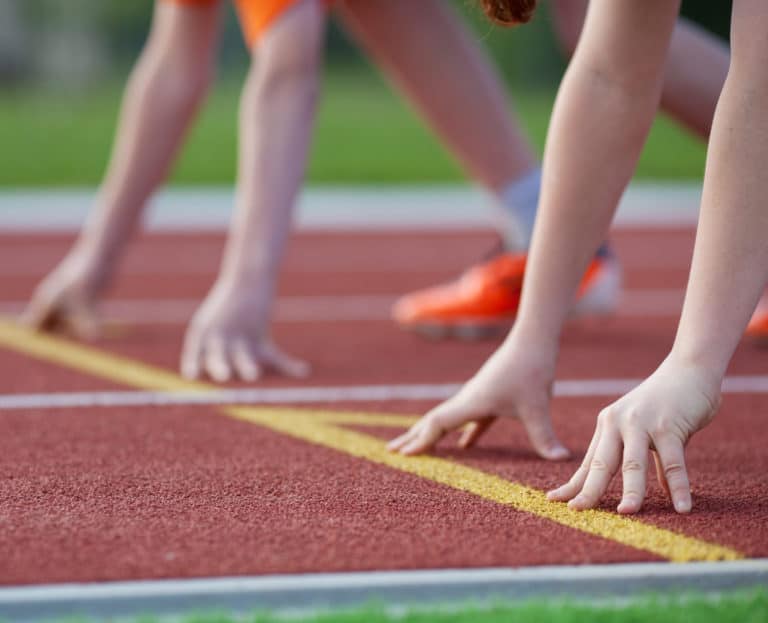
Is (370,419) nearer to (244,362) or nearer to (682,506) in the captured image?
(244,362)

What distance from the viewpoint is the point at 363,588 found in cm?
171

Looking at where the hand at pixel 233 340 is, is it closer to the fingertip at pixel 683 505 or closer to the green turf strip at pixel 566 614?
the fingertip at pixel 683 505

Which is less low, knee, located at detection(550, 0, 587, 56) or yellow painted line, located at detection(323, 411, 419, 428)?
knee, located at detection(550, 0, 587, 56)

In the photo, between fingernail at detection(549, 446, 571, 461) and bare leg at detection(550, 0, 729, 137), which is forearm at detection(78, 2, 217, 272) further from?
fingernail at detection(549, 446, 571, 461)

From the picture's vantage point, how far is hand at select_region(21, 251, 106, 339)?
407cm

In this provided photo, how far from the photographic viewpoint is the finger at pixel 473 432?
8.01ft

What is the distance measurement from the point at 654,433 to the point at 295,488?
59cm

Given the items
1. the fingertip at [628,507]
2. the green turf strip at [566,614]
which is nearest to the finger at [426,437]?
the fingertip at [628,507]

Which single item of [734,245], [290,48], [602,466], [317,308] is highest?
[290,48]

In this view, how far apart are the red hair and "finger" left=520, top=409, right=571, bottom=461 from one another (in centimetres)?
65

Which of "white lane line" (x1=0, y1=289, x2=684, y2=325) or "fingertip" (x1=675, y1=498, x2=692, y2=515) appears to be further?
"white lane line" (x1=0, y1=289, x2=684, y2=325)

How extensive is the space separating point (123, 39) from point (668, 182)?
26.2 metres

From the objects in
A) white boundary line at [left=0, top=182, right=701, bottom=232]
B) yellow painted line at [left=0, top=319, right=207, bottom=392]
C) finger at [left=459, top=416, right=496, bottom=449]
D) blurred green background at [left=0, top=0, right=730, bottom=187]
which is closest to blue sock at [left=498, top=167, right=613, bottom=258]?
blurred green background at [left=0, top=0, right=730, bottom=187]

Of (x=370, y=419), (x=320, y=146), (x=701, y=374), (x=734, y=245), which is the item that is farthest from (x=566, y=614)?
(x=320, y=146)
